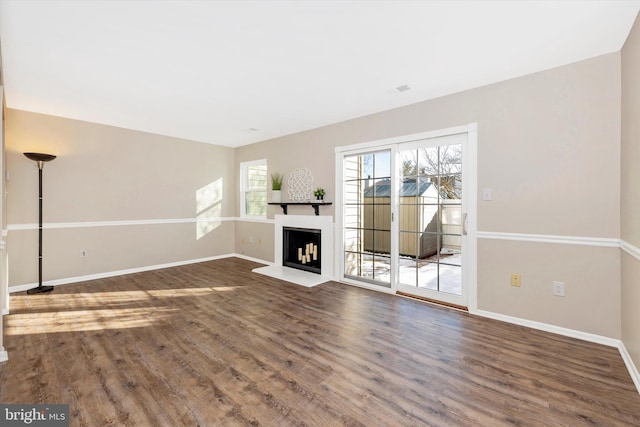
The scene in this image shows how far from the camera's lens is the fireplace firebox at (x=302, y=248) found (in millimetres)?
4734

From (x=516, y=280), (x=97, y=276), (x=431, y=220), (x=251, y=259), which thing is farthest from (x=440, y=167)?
(x=97, y=276)

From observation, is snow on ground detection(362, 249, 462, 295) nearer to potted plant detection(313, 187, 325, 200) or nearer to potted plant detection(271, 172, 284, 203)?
potted plant detection(313, 187, 325, 200)

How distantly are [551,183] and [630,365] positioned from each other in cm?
152

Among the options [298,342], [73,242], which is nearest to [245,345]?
[298,342]

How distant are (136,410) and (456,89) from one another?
3.92 metres

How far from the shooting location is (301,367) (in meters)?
2.08

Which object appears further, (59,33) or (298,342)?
(298,342)

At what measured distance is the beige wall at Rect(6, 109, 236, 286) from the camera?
3.86 meters

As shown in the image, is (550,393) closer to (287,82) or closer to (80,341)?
(287,82)

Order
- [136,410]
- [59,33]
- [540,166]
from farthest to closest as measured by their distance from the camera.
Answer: [540,166], [59,33], [136,410]

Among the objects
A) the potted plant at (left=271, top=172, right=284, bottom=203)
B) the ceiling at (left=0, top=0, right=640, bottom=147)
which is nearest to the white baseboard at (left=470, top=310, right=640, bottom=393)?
the ceiling at (left=0, top=0, right=640, bottom=147)

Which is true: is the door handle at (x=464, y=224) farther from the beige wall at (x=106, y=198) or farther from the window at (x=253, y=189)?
the beige wall at (x=106, y=198)

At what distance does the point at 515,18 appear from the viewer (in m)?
1.97

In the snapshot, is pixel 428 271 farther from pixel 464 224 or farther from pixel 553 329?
pixel 553 329
